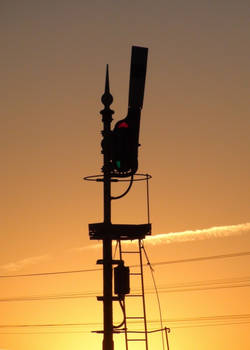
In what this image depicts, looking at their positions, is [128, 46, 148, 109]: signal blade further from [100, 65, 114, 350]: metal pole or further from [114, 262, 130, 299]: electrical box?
[114, 262, 130, 299]: electrical box

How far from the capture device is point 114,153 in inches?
357

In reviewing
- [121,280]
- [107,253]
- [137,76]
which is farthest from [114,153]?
[121,280]

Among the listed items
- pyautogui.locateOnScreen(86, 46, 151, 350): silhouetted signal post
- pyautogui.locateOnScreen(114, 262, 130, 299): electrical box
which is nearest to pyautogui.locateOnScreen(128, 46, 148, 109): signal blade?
pyautogui.locateOnScreen(86, 46, 151, 350): silhouetted signal post

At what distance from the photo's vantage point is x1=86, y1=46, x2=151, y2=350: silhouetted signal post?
8.39m

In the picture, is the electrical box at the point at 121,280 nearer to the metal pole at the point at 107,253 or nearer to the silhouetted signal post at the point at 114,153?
the silhouetted signal post at the point at 114,153

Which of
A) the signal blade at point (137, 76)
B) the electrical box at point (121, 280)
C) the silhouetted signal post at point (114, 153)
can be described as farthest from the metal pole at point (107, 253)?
the electrical box at point (121, 280)

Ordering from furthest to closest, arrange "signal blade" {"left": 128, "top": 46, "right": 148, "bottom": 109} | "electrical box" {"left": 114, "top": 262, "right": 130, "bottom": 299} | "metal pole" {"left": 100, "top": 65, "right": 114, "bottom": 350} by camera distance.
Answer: "electrical box" {"left": 114, "top": 262, "right": 130, "bottom": 299} < "signal blade" {"left": 128, "top": 46, "right": 148, "bottom": 109} < "metal pole" {"left": 100, "top": 65, "right": 114, "bottom": 350}

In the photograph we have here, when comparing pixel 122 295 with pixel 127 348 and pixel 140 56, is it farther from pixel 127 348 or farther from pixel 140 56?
pixel 140 56

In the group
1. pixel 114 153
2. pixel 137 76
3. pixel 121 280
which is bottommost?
pixel 121 280

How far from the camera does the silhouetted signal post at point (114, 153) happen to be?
27.5 ft

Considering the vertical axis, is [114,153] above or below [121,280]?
above

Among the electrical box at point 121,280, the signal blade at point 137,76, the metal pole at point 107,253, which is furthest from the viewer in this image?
the electrical box at point 121,280

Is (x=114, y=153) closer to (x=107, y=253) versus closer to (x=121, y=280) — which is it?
(x=107, y=253)

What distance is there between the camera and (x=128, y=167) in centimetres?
926
